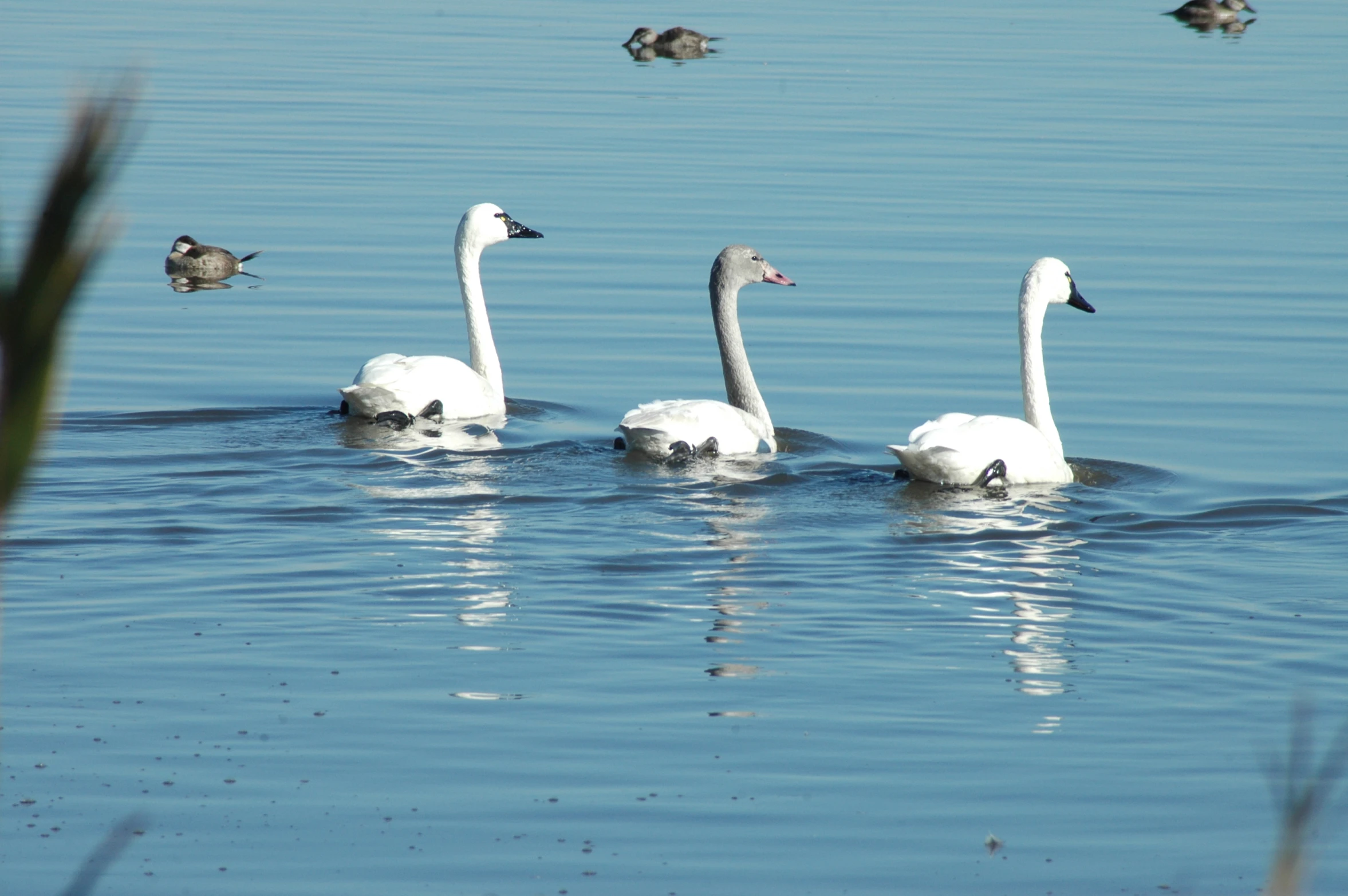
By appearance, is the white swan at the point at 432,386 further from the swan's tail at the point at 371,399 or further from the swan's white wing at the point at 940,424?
the swan's white wing at the point at 940,424

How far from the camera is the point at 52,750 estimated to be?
585 centimetres

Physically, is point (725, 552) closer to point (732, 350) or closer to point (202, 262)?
point (732, 350)

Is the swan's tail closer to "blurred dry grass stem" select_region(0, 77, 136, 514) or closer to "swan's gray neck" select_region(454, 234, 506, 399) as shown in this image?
"swan's gray neck" select_region(454, 234, 506, 399)

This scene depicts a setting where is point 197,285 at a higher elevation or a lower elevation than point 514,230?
lower

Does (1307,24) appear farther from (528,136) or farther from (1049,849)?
(1049,849)

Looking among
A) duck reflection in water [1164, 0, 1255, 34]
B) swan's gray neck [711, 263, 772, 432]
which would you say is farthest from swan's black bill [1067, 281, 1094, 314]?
duck reflection in water [1164, 0, 1255, 34]

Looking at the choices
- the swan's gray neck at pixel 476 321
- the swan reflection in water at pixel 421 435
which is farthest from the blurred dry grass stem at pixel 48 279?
the swan's gray neck at pixel 476 321

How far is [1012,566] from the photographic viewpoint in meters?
8.64

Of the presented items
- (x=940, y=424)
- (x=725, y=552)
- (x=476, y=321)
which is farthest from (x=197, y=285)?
(x=725, y=552)

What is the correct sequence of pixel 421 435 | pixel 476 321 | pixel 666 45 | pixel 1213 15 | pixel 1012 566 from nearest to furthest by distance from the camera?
pixel 1012 566 < pixel 421 435 < pixel 476 321 < pixel 666 45 < pixel 1213 15

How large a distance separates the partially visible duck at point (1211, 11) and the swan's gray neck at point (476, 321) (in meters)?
34.2

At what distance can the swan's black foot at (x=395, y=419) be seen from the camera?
11.6m

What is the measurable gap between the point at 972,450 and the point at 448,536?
3.08 m

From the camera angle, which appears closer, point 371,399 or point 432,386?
point 371,399
